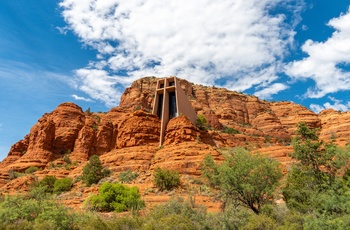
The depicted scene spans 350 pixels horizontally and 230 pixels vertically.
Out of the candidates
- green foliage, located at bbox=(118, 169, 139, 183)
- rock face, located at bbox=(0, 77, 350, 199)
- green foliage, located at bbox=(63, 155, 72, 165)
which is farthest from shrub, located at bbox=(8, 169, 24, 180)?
green foliage, located at bbox=(118, 169, 139, 183)

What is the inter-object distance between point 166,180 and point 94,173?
37.0 ft

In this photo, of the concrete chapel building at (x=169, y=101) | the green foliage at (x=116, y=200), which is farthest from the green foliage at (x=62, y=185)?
the concrete chapel building at (x=169, y=101)

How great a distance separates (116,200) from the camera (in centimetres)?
2545

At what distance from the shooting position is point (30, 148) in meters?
53.8

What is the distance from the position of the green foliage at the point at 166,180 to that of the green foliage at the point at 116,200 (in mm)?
3144

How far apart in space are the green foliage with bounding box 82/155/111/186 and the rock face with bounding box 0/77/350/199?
163cm

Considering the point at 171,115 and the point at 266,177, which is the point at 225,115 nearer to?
the point at 171,115

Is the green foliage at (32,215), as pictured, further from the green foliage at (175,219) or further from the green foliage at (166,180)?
the green foliage at (166,180)

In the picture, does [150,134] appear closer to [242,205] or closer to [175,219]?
[242,205]

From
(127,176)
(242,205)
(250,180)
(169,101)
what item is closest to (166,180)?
(127,176)

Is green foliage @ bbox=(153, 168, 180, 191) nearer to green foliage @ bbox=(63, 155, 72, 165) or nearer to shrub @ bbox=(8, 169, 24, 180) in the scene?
green foliage @ bbox=(63, 155, 72, 165)

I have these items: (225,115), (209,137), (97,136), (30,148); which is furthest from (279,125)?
(30,148)

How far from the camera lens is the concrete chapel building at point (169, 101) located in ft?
155

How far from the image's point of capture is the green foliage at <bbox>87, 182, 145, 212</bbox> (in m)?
24.5
